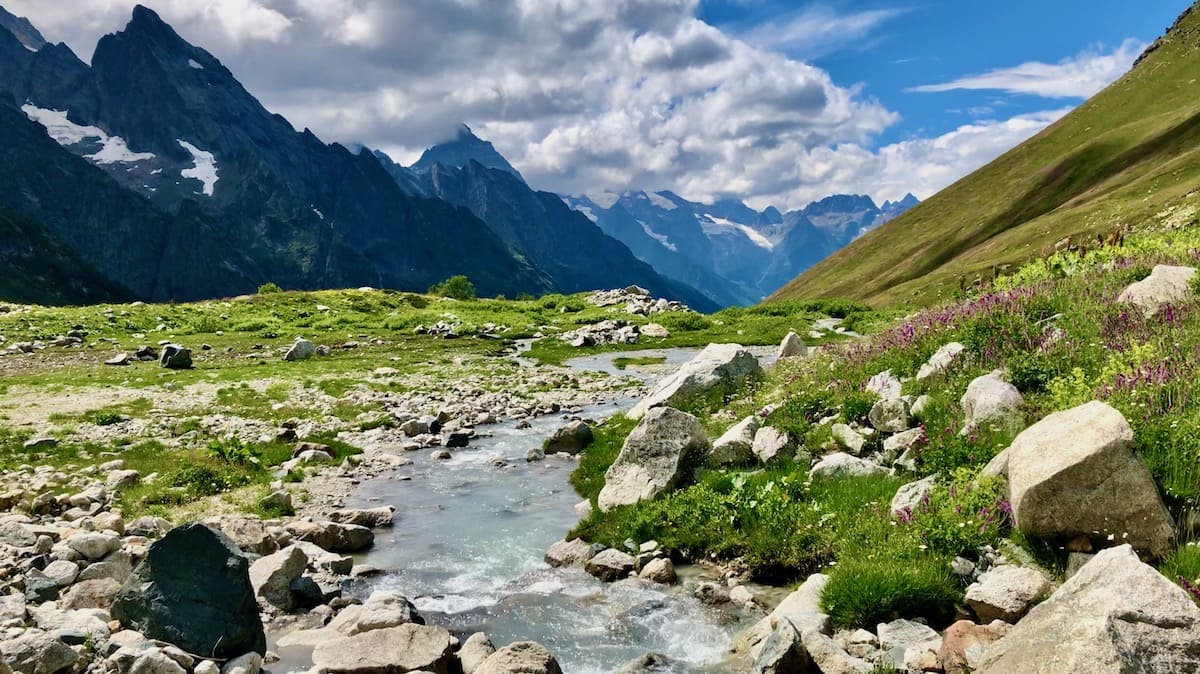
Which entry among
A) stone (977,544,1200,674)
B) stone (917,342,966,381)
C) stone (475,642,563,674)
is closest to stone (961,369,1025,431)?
stone (917,342,966,381)

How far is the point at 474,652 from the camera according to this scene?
9.81m

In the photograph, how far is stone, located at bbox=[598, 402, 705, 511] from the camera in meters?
16.2

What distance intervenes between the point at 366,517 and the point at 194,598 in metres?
7.23

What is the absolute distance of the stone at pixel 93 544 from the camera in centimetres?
1244

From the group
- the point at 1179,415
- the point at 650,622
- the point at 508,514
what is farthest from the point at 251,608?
the point at 1179,415

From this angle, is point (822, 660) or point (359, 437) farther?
point (359, 437)

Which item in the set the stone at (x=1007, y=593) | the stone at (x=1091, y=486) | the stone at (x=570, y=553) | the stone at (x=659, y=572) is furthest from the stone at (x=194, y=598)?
the stone at (x=1091, y=486)

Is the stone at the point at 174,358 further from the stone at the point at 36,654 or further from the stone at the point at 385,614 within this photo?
the stone at the point at 36,654

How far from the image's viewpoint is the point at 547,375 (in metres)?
44.2

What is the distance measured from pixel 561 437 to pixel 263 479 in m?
9.76

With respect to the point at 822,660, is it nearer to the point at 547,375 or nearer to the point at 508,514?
the point at 508,514

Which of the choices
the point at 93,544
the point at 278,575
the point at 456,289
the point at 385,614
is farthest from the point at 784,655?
the point at 456,289

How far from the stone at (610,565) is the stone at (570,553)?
333 millimetres

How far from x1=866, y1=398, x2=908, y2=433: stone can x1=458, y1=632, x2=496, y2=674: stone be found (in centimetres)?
995
